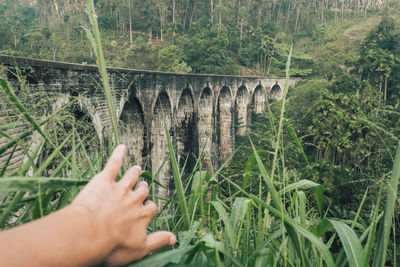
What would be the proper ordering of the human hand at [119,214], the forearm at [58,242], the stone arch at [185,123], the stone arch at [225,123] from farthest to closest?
the stone arch at [225,123] → the stone arch at [185,123] → the human hand at [119,214] → the forearm at [58,242]

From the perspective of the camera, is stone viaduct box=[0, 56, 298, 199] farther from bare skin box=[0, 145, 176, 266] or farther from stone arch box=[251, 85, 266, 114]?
bare skin box=[0, 145, 176, 266]

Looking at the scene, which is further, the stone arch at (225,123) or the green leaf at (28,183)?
the stone arch at (225,123)

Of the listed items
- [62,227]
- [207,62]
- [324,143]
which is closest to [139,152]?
[324,143]

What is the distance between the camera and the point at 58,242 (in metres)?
0.49

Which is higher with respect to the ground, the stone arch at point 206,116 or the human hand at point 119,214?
the human hand at point 119,214

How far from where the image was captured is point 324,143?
1123 centimetres

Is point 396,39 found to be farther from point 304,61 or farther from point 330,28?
point 330,28

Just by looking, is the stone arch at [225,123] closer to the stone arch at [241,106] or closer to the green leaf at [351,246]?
the stone arch at [241,106]

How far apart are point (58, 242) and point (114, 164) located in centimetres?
22

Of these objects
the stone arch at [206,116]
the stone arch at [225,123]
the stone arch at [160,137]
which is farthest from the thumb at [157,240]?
the stone arch at [225,123]

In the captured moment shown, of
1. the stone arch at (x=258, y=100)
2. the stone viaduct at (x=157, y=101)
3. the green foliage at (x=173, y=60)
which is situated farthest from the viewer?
the green foliage at (x=173, y=60)

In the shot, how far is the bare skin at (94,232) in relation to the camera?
18.3 inches

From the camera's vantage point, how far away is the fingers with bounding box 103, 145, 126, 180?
2.15 feet

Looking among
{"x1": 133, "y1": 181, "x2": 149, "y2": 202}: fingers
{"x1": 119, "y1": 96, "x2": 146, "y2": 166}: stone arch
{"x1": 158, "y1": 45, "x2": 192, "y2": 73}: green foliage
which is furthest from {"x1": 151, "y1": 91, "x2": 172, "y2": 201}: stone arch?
{"x1": 158, "y1": 45, "x2": 192, "y2": 73}: green foliage
